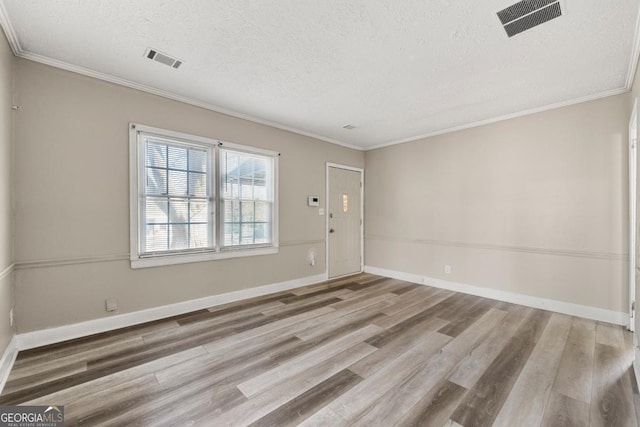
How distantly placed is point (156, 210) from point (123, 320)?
125 centimetres

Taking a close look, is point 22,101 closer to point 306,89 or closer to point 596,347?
point 306,89

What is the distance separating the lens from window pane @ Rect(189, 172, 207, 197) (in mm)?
3467

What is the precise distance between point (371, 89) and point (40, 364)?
13.3 feet

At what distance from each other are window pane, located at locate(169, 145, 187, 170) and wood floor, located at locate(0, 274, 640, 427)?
185cm

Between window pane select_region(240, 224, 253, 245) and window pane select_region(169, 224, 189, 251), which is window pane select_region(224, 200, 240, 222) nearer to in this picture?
window pane select_region(240, 224, 253, 245)

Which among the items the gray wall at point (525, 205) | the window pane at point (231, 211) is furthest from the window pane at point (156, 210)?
the gray wall at point (525, 205)

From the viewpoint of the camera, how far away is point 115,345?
8.52 feet

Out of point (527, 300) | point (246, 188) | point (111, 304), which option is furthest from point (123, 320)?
point (527, 300)

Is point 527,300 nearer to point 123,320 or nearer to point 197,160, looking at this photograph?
point 197,160

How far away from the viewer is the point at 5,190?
7.36ft

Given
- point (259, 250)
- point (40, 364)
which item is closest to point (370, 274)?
point (259, 250)

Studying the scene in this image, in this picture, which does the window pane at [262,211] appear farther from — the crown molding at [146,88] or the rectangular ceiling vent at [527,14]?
the rectangular ceiling vent at [527,14]

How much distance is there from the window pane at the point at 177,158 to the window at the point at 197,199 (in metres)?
0.01

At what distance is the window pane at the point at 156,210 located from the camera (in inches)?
124
